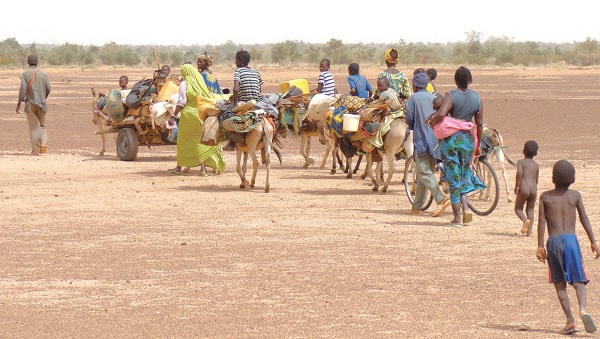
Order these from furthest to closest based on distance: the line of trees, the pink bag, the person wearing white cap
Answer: the line of trees < the person wearing white cap < the pink bag

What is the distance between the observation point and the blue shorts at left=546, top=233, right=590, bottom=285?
8508 millimetres

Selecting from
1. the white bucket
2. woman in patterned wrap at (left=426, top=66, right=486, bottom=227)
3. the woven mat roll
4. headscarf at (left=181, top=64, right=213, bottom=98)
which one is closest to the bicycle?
woman in patterned wrap at (left=426, top=66, right=486, bottom=227)

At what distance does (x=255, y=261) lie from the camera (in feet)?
39.0

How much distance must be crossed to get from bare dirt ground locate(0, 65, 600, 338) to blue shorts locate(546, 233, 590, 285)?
44cm

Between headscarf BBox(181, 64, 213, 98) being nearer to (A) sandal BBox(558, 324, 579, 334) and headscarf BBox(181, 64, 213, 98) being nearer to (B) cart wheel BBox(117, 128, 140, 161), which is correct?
(B) cart wheel BBox(117, 128, 140, 161)

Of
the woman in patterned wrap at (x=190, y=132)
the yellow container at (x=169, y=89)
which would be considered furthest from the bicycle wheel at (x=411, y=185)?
the yellow container at (x=169, y=89)

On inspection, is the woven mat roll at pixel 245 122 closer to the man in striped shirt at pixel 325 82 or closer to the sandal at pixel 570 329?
the man in striped shirt at pixel 325 82

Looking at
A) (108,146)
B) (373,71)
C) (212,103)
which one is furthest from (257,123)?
(373,71)

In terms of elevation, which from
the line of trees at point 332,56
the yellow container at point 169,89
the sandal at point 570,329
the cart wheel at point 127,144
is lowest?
the line of trees at point 332,56

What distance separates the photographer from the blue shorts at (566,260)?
8.51 m

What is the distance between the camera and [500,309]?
952 centimetres

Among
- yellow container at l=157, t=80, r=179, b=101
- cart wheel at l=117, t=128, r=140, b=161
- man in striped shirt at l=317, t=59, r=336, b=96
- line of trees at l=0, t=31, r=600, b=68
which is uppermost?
man in striped shirt at l=317, t=59, r=336, b=96

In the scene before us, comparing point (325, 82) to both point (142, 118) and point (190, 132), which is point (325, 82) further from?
point (142, 118)

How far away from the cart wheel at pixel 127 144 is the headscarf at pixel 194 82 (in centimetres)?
354
